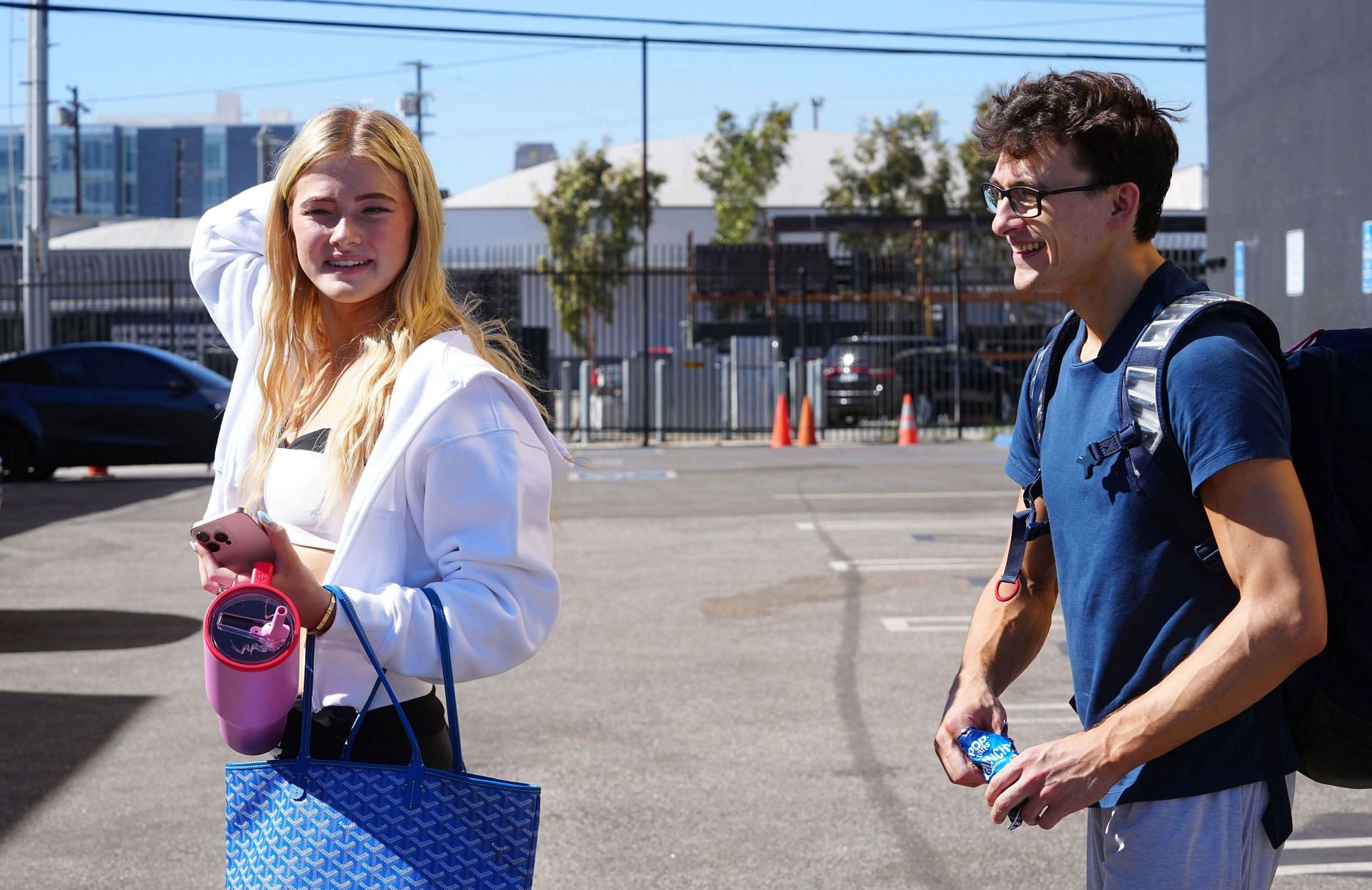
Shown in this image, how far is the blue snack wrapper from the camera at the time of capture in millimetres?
2275

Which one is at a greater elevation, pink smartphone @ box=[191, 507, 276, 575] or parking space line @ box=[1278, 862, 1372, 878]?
pink smartphone @ box=[191, 507, 276, 575]

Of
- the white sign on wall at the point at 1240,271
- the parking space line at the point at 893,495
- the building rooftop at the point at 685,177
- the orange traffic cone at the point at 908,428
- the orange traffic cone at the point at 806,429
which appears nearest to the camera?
the white sign on wall at the point at 1240,271

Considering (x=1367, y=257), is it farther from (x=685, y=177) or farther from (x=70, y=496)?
(x=685, y=177)

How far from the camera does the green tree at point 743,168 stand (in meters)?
45.6

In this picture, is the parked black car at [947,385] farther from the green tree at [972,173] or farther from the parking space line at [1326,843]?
the parking space line at [1326,843]

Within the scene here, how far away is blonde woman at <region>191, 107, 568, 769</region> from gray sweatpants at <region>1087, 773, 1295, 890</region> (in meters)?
0.98

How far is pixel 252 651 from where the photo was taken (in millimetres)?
1969

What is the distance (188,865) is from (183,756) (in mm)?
1255

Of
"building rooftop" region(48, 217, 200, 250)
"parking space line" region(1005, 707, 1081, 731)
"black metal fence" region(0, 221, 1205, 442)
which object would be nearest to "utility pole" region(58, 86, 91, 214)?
"building rooftop" region(48, 217, 200, 250)

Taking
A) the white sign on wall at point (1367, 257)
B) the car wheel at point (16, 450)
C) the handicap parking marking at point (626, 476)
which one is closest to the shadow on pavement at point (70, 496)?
the car wheel at point (16, 450)

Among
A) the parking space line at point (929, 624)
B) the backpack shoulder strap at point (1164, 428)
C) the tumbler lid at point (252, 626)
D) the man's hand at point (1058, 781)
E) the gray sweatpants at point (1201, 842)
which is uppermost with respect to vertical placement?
the backpack shoulder strap at point (1164, 428)

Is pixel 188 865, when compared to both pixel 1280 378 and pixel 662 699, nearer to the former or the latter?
pixel 662 699

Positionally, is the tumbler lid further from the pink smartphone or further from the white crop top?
the white crop top

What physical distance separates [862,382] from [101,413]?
12613 millimetres
